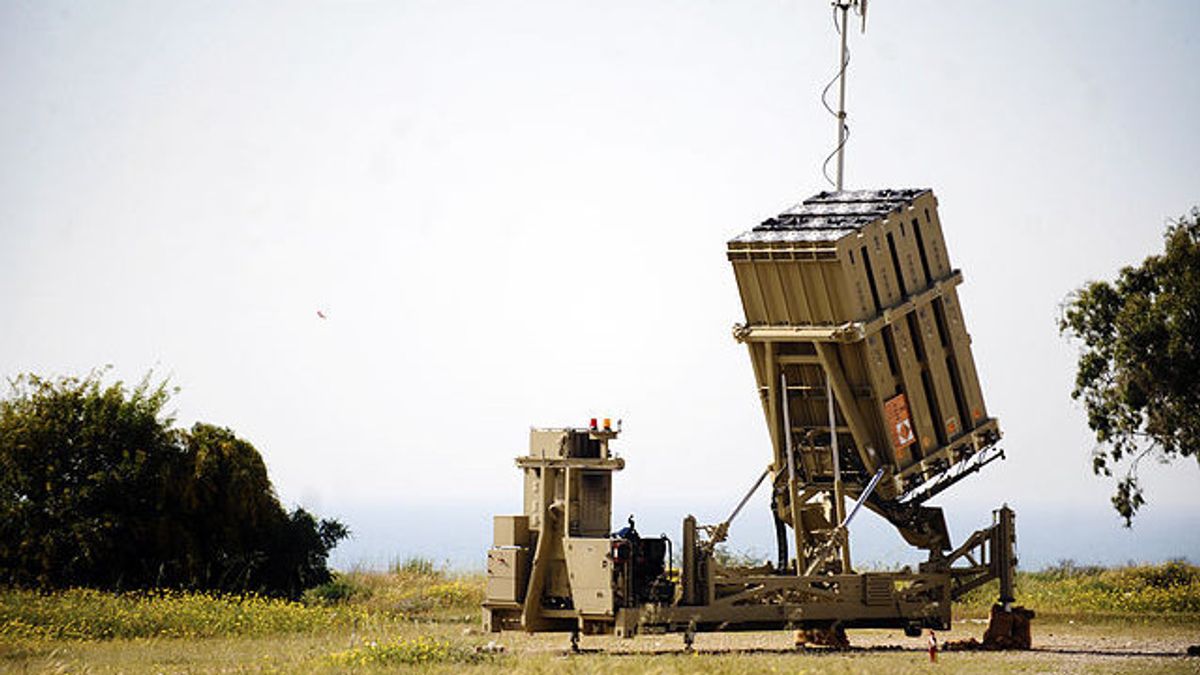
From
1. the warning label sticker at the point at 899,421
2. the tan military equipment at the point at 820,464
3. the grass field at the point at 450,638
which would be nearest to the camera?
the grass field at the point at 450,638

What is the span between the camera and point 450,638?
2233 centimetres

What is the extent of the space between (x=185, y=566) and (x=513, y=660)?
11.7 meters

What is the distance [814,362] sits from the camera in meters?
22.8

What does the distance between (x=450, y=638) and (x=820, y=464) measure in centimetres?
555

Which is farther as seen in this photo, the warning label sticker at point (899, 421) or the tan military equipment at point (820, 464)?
the warning label sticker at point (899, 421)

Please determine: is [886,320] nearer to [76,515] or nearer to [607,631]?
[607,631]

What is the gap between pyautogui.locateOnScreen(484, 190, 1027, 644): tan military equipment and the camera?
21.5 metres

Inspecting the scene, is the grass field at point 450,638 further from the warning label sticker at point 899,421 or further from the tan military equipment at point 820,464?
the warning label sticker at point 899,421

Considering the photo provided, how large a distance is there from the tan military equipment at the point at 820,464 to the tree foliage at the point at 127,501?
9.23m

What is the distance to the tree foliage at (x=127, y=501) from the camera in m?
28.2

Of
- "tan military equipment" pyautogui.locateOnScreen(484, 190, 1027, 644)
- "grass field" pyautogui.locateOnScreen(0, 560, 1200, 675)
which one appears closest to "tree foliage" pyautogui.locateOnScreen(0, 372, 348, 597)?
"grass field" pyautogui.locateOnScreen(0, 560, 1200, 675)

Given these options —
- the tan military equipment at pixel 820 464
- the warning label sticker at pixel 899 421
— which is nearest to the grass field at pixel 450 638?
the tan military equipment at pixel 820 464

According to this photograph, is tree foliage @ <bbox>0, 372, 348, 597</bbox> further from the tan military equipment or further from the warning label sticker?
the warning label sticker

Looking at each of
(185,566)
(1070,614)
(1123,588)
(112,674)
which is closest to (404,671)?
(112,674)
